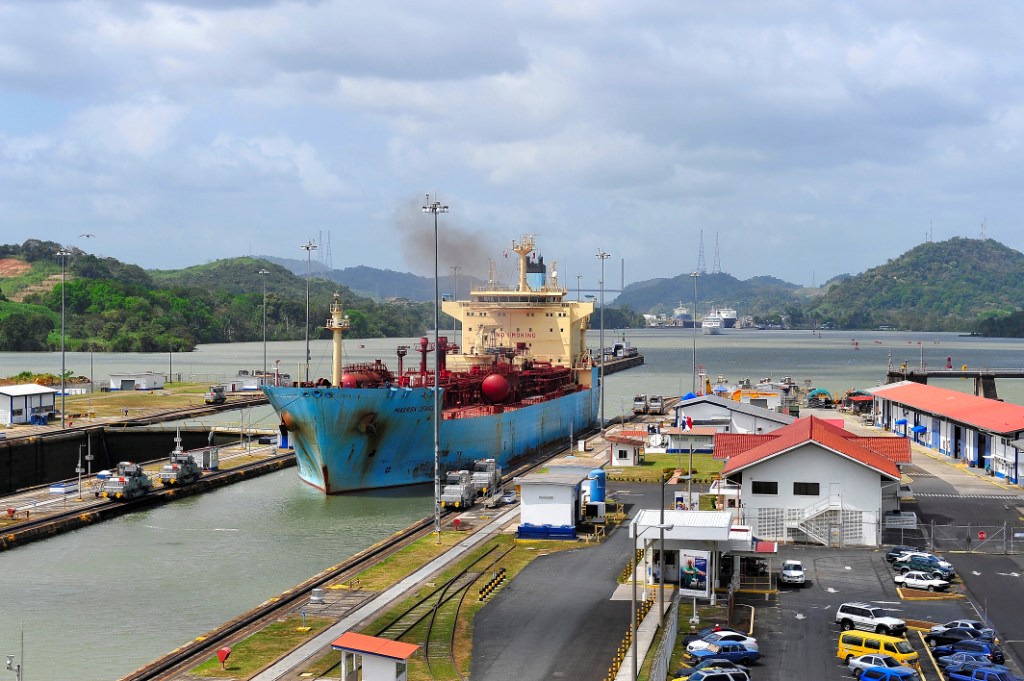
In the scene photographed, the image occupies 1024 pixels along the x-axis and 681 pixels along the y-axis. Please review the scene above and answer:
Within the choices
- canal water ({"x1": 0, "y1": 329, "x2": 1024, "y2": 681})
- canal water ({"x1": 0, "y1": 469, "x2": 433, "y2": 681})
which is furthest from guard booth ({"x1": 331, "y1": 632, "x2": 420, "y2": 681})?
canal water ({"x1": 0, "y1": 329, "x2": 1024, "y2": 681})

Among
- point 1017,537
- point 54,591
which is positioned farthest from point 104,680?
point 1017,537

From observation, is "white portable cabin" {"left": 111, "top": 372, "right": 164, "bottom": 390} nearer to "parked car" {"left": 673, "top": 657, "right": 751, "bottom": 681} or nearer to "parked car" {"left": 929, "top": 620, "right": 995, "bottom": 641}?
"parked car" {"left": 673, "top": 657, "right": 751, "bottom": 681}

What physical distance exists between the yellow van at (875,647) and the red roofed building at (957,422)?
3110cm

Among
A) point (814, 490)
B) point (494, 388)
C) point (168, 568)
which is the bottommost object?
point (168, 568)

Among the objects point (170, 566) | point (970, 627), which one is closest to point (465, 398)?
point (170, 566)

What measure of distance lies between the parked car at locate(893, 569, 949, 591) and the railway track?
44.3ft

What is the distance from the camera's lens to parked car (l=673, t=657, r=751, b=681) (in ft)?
76.4

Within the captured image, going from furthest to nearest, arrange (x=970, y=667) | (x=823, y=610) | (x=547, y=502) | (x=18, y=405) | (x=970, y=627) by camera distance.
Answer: (x=18, y=405) → (x=547, y=502) → (x=823, y=610) → (x=970, y=627) → (x=970, y=667)

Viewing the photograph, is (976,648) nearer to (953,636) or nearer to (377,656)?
(953,636)

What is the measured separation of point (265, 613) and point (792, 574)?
51.9ft

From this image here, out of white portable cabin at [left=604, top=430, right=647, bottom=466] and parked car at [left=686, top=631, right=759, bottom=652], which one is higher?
white portable cabin at [left=604, top=430, right=647, bottom=466]

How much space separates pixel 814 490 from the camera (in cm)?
3941

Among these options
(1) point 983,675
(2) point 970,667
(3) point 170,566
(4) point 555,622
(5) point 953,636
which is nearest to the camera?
(1) point 983,675

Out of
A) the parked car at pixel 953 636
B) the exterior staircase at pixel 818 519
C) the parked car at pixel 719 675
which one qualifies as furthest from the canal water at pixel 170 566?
the parked car at pixel 953 636
